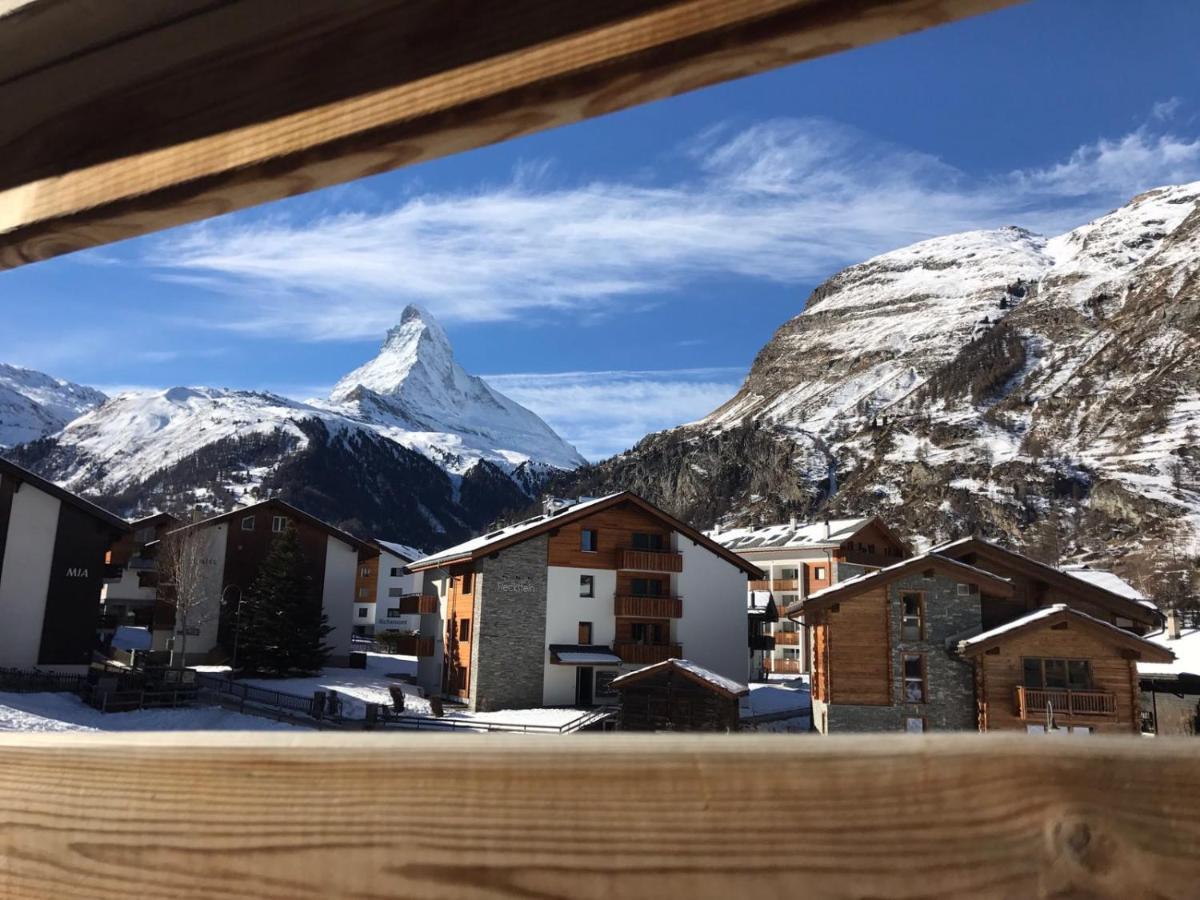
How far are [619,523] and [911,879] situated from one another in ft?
96.6

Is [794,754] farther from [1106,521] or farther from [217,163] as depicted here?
[1106,521]

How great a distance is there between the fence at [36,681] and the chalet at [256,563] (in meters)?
10.5

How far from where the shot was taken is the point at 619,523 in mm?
30062

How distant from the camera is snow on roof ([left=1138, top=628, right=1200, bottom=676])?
25.3m

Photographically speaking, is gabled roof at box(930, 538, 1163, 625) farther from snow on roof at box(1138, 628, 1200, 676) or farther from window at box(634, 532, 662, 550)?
window at box(634, 532, 662, 550)

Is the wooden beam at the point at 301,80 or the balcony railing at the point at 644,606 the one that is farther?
the balcony railing at the point at 644,606

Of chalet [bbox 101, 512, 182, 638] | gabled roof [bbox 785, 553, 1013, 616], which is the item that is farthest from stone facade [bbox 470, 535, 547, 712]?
chalet [bbox 101, 512, 182, 638]

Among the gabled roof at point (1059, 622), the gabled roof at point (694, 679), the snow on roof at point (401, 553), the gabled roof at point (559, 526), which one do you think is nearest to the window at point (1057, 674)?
the gabled roof at point (1059, 622)

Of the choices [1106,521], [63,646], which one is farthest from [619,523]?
[1106,521]

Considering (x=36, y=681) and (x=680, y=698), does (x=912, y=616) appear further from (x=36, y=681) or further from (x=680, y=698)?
(x=36, y=681)

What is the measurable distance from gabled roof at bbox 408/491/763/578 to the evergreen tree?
16.2 feet

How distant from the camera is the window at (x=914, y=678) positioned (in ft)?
62.9

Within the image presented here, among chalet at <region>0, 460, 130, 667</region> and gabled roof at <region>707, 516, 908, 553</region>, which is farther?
gabled roof at <region>707, 516, 908, 553</region>

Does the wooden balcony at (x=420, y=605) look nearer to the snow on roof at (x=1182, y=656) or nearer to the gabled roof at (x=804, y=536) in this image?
the gabled roof at (x=804, y=536)
